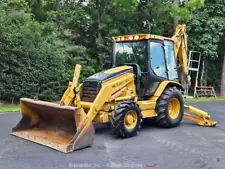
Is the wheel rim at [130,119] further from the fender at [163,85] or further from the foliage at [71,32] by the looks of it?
the foliage at [71,32]

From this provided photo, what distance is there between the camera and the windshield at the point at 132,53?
689cm

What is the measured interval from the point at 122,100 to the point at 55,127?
1430 mm

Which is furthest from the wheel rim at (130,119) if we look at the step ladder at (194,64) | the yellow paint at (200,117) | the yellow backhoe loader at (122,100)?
the step ladder at (194,64)

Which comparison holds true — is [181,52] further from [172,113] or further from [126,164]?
[126,164]

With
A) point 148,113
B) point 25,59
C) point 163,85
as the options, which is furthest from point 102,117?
point 25,59

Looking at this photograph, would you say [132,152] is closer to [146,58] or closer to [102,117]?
[102,117]

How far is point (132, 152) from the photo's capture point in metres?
5.14

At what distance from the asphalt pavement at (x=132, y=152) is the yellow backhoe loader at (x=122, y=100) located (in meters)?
0.24

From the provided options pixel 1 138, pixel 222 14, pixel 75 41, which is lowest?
pixel 1 138

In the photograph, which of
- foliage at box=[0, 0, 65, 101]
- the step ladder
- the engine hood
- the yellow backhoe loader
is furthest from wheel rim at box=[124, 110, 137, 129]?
the step ladder

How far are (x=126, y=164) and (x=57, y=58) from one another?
8.16 m

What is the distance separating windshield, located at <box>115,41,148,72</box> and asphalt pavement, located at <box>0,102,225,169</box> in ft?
5.11

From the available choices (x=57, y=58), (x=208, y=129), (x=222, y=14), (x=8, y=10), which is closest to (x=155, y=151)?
(x=208, y=129)

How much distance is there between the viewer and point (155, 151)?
5.25 meters
